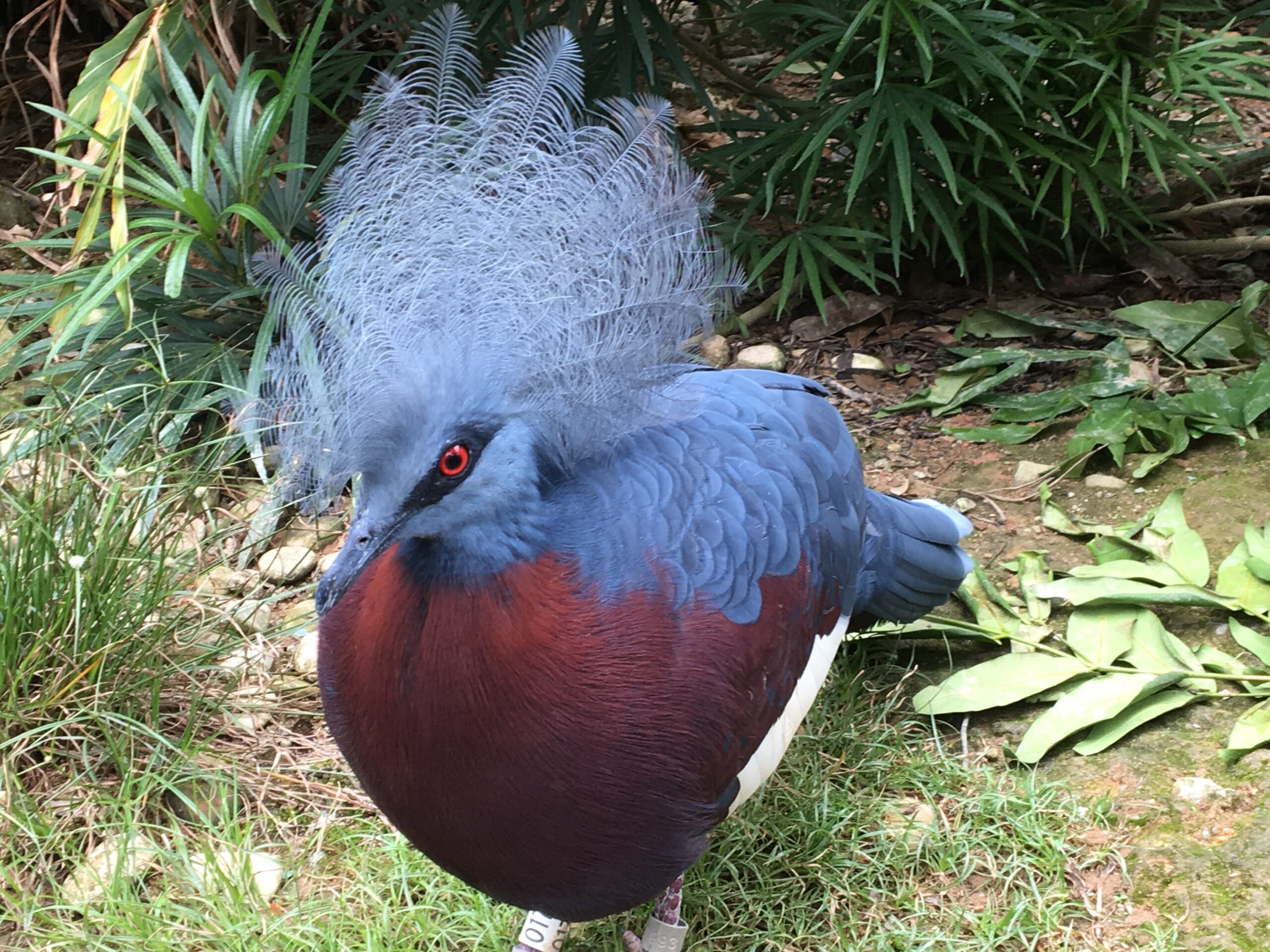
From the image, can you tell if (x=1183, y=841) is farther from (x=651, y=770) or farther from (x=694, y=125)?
(x=694, y=125)

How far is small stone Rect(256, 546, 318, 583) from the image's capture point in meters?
2.83

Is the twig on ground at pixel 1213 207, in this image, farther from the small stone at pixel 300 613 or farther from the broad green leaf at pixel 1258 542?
the small stone at pixel 300 613

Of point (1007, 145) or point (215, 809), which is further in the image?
point (1007, 145)

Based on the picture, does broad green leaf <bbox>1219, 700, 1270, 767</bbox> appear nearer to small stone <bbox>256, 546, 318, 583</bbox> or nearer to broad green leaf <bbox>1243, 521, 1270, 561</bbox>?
broad green leaf <bbox>1243, 521, 1270, 561</bbox>

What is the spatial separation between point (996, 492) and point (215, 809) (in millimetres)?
1958

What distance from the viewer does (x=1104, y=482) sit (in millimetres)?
2871

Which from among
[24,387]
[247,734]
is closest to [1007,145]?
[247,734]

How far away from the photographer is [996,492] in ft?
9.57

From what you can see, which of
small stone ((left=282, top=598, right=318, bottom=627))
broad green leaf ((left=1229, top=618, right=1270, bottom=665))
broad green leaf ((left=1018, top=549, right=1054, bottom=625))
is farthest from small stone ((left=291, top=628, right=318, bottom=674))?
broad green leaf ((left=1229, top=618, right=1270, bottom=665))

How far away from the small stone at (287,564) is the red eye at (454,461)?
161cm

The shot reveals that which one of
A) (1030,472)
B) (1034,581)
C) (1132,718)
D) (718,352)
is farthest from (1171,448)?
(718,352)

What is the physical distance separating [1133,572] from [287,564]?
6.50 feet

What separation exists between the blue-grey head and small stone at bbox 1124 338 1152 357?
197 cm

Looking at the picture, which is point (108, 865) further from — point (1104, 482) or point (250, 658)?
point (1104, 482)
